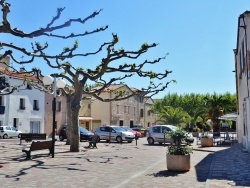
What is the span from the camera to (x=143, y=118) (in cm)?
7362

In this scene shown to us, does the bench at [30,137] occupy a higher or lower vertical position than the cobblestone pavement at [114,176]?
higher

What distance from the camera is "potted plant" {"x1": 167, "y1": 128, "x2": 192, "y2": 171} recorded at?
1112 centimetres

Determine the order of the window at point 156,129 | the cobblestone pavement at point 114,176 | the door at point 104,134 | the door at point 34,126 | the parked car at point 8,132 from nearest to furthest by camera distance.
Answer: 1. the cobblestone pavement at point 114,176
2. the window at point 156,129
3. the door at point 104,134
4. the parked car at point 8,132
5. the door at point 34,126

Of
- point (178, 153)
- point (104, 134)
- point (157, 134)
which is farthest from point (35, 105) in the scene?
point (178, 153)

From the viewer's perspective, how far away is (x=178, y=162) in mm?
11094

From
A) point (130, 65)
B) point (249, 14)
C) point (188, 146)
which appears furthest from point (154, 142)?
point (188, 146)

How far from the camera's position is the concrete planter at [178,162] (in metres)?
11.1

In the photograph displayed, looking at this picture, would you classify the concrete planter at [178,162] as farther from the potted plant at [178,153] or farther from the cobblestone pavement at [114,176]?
the cobblestone pavement at [114,176]

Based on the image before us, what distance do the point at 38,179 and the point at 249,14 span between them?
12.5 metres

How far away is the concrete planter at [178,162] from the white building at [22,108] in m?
31.6

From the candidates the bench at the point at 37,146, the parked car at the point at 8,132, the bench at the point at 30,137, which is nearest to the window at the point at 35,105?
the parked car at the point at 8,132

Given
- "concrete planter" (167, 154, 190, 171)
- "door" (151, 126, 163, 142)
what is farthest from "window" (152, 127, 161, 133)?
"concrete planter" (167, 154, 190, 171)

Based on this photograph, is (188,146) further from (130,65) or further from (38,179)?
(130,65)

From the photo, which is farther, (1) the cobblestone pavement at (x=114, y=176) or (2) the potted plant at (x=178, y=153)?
(2) the potted plant at (x=178, y=153)
